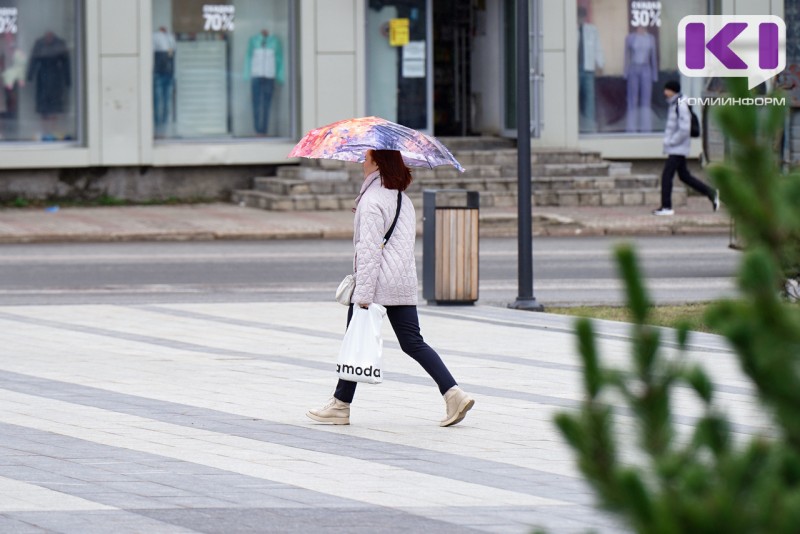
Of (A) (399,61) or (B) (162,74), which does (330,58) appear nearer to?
(A) (399,61)

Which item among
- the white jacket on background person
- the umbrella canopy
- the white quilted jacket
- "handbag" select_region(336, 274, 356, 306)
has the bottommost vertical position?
"handbag" select_region(336, 274, 356, 306)

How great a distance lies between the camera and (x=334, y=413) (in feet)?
27.5

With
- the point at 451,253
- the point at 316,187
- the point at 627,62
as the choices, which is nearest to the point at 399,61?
the point at 316,187

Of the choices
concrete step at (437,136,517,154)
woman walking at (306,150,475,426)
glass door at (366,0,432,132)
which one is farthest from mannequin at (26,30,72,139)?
woman walking at (306,150,475,426)

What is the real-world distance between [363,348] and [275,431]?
645 millimetres

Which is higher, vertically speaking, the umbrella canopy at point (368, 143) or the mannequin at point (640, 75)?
the mannequin at point (640, 75)

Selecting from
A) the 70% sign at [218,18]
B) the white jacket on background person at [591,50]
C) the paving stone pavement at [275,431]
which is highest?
the 70% sign at [218,18]

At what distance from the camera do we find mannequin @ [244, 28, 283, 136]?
26.1 metres

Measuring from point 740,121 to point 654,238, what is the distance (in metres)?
19.5

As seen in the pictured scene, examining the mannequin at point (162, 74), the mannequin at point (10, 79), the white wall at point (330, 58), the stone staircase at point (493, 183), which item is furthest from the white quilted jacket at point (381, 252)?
the mannequin at point (10, 79)

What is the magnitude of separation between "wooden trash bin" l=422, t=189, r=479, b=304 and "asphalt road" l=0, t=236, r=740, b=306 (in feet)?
2.64

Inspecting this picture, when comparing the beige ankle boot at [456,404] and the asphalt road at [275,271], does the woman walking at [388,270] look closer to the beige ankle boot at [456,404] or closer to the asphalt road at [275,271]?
the beige ankle boot at [456,404]

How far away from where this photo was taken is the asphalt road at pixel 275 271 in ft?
50.3

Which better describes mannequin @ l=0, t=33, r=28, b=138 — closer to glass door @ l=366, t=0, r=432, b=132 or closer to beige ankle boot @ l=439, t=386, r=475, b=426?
glass door @ l=366, t=0, r=432, b=132
